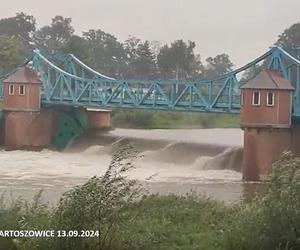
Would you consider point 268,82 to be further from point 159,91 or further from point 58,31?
point 58,31

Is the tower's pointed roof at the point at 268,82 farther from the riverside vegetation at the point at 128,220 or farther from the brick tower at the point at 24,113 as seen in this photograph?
the brick tower at the point at 24,113

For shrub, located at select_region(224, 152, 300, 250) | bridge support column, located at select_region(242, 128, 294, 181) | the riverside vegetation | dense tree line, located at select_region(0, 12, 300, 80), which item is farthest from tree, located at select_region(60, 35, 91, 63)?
shrub, located at select_region(224, 152, 300, 250)

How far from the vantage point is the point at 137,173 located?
33.6m

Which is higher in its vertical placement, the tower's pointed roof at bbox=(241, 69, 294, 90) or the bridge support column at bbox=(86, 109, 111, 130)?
the tower's pointed roof at bbox=(241, 69, 294, 90)

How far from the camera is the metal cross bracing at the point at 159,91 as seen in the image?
35469 millimetres

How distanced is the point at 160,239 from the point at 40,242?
304cm

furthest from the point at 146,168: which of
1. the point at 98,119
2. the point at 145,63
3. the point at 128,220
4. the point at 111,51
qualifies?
the point at 111,51

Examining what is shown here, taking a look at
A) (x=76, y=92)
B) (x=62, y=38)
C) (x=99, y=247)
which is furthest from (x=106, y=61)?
(x=99, y=247)

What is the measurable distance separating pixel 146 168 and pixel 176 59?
158ft

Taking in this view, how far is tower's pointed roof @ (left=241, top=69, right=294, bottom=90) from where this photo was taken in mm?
31266

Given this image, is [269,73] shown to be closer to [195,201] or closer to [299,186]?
[195,201]

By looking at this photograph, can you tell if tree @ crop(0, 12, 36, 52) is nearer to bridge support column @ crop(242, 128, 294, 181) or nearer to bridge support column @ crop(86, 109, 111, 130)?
bridge support column @ crop(86, 109, 111, 130)

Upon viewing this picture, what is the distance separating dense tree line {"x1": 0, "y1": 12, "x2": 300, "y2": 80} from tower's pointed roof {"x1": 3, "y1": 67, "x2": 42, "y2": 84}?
84.5 feet

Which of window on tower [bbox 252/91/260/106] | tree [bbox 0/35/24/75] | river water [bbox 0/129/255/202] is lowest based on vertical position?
river water [bbox 0/129/255/202]
